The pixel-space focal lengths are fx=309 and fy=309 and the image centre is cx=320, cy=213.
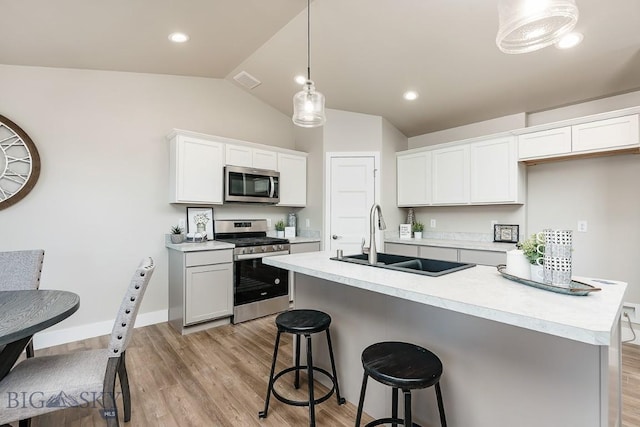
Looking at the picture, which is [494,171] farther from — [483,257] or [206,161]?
[206,161]

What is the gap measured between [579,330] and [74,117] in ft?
13.6

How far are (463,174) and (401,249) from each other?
4.02 ft

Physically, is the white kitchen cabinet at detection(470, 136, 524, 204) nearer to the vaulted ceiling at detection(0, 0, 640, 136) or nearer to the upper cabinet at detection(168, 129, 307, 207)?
the vaulted ceiling at detection(0, 0, 640, 136)

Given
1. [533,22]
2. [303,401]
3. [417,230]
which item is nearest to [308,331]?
[303,401]

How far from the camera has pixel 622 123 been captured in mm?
2779

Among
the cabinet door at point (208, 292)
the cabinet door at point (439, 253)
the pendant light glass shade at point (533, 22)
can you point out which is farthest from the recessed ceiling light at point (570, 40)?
the cabinet door at point (208, 292)

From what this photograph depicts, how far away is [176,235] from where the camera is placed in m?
3.55

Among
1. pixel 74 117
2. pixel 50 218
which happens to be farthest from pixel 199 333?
pixel 74 117

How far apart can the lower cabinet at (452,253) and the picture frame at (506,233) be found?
37 cm

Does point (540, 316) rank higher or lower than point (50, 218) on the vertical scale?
lower

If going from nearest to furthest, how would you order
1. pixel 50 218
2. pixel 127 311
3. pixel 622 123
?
pixel 127 311 < pixel 622 123 < pixel 50 218

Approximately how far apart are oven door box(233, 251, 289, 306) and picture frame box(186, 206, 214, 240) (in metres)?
0.67

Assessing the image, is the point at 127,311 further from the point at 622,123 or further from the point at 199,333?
the point at 622,123

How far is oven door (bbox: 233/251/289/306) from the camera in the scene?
358 cm
